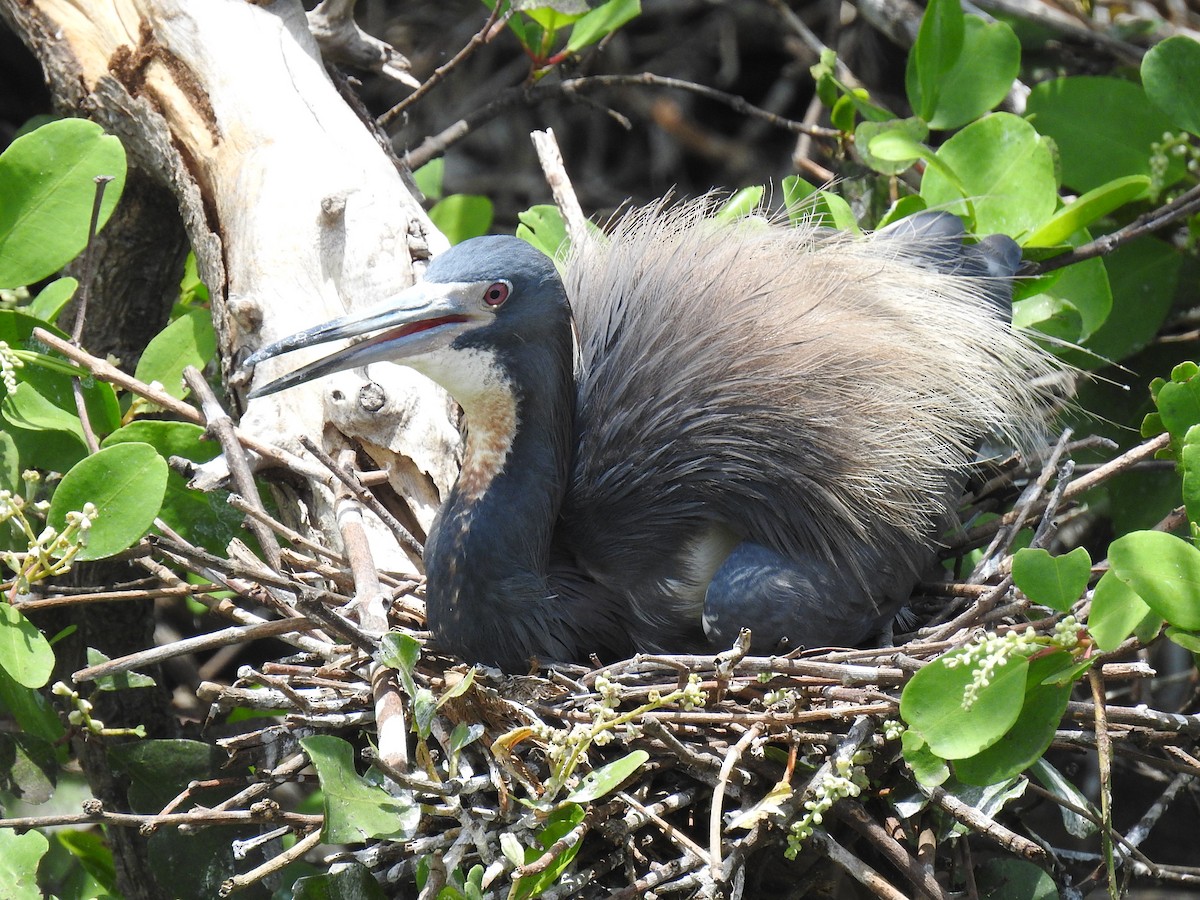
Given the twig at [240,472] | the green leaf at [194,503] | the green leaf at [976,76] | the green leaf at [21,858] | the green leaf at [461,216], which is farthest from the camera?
the green leaf at [461,216]

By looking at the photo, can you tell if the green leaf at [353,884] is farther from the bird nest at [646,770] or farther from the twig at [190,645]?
the twig at [190,645]

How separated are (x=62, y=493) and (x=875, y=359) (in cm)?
139

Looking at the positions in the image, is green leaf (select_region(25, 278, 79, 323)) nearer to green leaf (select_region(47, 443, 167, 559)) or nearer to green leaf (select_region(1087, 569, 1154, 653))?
green leaf (select_region(47, 443, 167, 559))

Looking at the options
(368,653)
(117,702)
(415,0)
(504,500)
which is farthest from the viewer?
(415,0)

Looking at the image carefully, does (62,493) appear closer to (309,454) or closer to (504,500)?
(309,454)

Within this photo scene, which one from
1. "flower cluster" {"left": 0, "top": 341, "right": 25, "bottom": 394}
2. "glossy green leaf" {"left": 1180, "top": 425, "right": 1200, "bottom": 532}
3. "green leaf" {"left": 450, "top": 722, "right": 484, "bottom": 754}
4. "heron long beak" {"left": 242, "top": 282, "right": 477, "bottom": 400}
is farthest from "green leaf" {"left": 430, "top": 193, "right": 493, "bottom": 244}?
"glossy green leaf" {"left": 1180, "top": 425, "right": 1200, "bottom": 532}

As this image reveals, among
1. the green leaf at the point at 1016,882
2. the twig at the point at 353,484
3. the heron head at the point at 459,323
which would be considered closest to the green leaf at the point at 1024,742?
the green leaf at the point at 1016,882

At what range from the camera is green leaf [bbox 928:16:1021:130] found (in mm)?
2613

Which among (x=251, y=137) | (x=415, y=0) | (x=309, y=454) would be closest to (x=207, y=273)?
(x=251, y=137)

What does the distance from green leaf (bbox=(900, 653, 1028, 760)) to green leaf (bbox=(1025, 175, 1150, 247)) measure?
1073 mm

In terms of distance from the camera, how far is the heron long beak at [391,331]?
1980 mm

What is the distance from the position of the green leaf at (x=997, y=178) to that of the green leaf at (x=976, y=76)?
0.44ft

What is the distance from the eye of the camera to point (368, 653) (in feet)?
6.16

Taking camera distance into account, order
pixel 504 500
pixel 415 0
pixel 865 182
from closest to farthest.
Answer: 1. pixel 504 500
2. pixel 865 182
3. pixel 415 0
